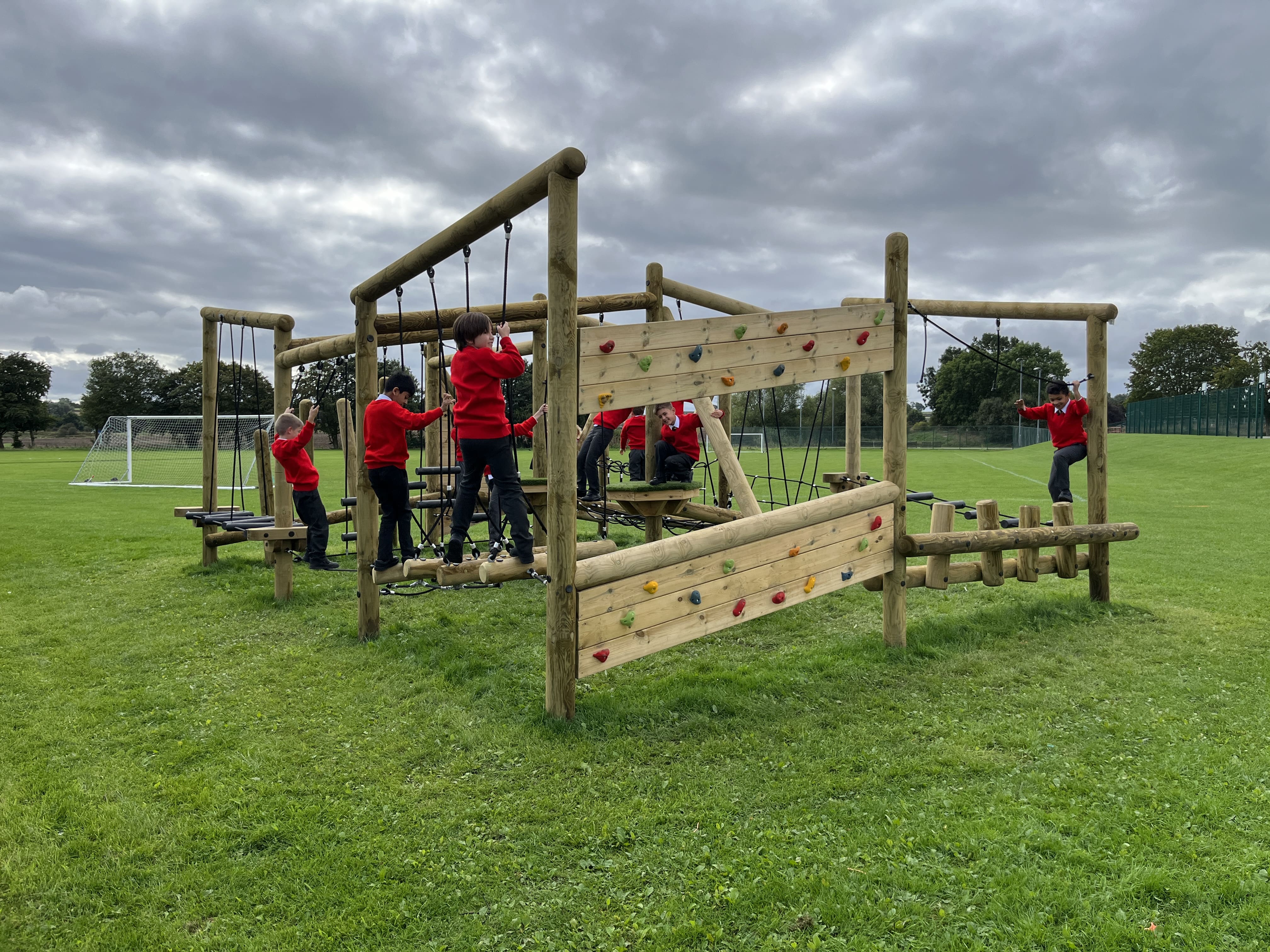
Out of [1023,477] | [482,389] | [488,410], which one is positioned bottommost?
[1023,477]

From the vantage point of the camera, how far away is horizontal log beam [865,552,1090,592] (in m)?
7.08

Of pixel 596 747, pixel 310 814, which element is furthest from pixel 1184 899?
pixel 310 814

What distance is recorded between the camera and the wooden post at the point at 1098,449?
8.23m

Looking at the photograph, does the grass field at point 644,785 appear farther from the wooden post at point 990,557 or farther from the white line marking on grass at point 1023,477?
the white line marking on grass at point 1023,477

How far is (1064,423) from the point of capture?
873cm

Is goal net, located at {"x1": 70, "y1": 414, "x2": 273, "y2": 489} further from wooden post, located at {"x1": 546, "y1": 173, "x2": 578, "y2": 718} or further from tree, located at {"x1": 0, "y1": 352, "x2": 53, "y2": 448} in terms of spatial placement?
tree, located at {"x1": 0, "y1": 352, "x2": 53, "y2": 448}

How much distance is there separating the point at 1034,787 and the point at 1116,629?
3923mm

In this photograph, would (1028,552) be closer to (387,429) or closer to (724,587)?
(724,587)

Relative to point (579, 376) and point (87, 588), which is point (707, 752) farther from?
point (87, 588)

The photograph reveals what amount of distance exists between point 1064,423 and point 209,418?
10.2m

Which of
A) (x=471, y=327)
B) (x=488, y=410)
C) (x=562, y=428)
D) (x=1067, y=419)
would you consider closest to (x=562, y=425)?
(x=562, y=428)

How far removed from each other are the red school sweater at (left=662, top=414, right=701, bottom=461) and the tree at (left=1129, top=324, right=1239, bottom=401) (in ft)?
280

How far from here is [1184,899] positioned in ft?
10.8

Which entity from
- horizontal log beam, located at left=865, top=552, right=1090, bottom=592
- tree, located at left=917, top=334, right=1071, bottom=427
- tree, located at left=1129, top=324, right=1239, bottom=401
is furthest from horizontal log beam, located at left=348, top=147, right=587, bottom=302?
tree, located at left=1129, top=324, right=1239, bottom=401
